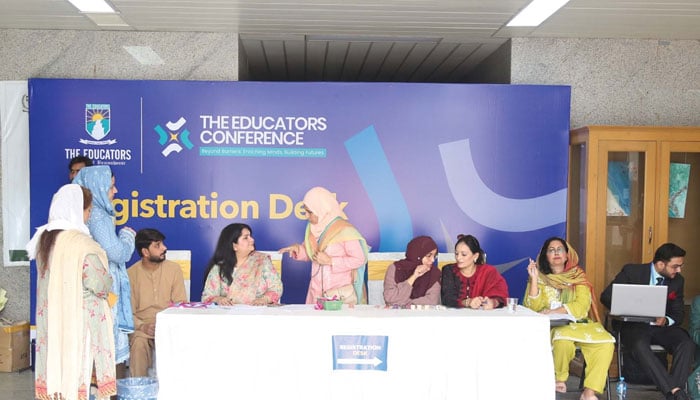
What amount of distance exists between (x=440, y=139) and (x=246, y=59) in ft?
9.13

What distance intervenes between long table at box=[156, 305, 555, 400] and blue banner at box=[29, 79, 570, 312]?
2.25 meters

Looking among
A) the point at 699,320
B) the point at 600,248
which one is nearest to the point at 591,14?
the point at 600,248

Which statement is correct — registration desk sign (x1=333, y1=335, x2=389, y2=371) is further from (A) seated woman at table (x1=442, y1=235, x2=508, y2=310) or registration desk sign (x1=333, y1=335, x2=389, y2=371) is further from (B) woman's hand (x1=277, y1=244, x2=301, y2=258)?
(B) woman's hand (x1=277, y1=244, x2=301, y2=258)

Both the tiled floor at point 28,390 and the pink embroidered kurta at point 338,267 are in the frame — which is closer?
the tiled floor at point 28,390

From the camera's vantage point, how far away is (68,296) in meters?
4.39

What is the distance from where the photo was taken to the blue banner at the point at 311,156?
6.75m

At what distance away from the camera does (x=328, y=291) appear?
19.6ft

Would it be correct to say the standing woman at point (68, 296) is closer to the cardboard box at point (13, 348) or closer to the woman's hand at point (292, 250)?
the woman's hand at point (292, 250)

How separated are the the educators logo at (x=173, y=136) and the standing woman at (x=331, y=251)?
4.52ft

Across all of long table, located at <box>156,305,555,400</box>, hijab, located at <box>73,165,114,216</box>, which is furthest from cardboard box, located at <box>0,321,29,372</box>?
long table, located at <box>156,305,555,400</box>

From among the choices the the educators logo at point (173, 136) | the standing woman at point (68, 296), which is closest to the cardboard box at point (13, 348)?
the the educators logo at point (173, 136)

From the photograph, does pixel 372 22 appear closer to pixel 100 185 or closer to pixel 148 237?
pixel 148 237

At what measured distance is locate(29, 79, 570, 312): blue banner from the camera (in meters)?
6.75

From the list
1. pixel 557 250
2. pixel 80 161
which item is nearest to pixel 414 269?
pixel 557 250
